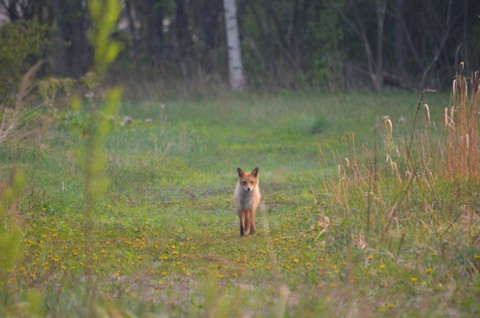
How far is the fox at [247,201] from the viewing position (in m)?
9.47

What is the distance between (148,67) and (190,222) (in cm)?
2111

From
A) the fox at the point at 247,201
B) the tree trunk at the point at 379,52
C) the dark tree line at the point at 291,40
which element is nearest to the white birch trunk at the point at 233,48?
the dark tree line at the point at 291,40

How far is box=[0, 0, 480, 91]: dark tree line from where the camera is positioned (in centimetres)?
2452

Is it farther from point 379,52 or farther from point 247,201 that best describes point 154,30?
point 247,201

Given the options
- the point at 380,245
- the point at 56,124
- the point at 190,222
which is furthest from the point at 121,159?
the point at 380,245

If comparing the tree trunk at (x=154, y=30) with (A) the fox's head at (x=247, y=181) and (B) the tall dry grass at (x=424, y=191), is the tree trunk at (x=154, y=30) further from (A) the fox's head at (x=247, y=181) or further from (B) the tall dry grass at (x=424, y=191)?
(B) the tall dry grass at (x=424, y=191)

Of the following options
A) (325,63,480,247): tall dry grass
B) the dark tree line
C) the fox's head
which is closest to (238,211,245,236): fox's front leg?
the fox's head

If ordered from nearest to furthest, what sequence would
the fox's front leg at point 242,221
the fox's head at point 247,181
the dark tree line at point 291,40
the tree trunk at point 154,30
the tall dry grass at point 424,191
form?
1. the tall dry grass at point 424,191
2. the fox's front leg at point 242,221
3. the fox's head at point 247,181
4. the dark tree line at point 291,40
5. the tree trunk at point 154,30

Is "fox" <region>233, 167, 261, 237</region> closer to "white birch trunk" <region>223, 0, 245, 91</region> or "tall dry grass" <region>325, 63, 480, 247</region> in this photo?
"tall dry grass" <region>325, 63, 480, 247</region>

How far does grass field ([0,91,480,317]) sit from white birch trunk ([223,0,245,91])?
11.2m

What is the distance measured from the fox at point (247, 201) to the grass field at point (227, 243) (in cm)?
19

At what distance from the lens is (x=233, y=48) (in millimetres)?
26297

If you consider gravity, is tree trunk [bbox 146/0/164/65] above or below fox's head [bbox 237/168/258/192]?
above

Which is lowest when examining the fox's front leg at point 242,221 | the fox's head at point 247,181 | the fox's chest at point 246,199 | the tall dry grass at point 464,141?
the fox's front leg at point 242,221
